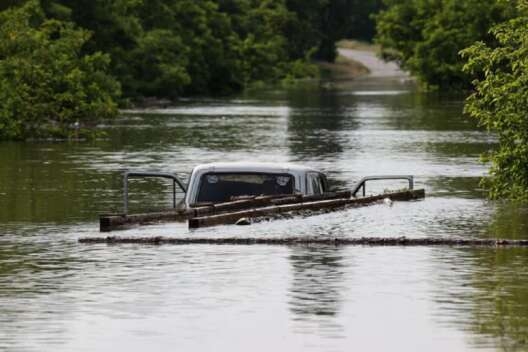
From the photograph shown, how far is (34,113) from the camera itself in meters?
55.0

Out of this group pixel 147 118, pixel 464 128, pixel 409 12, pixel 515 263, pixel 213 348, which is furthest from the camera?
pixel 409 12

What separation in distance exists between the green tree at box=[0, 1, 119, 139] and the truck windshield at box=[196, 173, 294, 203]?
94.6 ft

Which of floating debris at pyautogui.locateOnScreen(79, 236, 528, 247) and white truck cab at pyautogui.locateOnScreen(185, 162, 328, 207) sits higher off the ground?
white truck cab at pyautogui.locateOnScreen(185, 162, 328, 207)

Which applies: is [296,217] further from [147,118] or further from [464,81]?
[464,81]

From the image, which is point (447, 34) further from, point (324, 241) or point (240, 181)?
point (324, 241)

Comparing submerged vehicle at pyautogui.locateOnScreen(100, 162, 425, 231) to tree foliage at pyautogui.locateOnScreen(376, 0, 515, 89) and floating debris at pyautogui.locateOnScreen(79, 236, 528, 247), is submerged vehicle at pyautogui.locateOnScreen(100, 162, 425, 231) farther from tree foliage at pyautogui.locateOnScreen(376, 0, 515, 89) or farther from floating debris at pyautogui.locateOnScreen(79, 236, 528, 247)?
tree foliage at pyautogui.locateOnScreen(376, 0, 515, 89)

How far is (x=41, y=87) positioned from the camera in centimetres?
5675

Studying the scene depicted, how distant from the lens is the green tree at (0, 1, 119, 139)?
53906 millimetres

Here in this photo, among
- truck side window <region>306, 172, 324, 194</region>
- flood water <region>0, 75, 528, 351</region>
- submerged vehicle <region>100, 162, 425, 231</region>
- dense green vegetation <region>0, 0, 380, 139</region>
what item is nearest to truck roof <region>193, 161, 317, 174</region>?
submerged vehicle <region>100, 162, 425, 231</region>

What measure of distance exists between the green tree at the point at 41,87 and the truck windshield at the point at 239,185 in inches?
1135

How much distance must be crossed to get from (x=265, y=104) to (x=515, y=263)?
249 feet

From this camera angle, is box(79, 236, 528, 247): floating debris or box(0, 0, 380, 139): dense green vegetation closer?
box(79, 236, 528, 247): floating debris

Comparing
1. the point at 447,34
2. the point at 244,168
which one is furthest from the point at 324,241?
the point at 447,34

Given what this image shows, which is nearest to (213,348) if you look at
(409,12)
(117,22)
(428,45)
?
(117,22)
